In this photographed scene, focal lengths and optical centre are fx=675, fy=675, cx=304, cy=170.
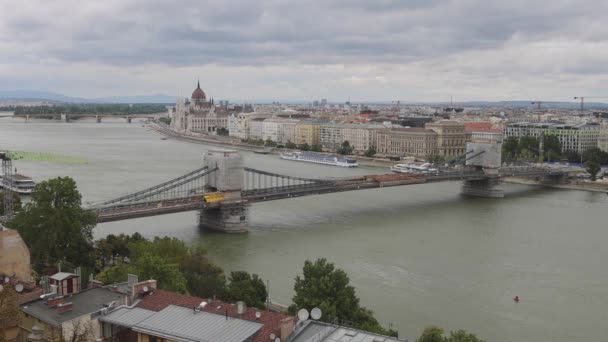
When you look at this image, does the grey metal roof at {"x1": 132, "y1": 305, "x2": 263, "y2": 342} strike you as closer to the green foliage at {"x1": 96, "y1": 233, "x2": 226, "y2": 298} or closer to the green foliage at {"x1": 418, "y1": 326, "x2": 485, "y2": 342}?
the green foliage at {"x1": 96, "y1": 233, "x2": 226, "y2": 298}

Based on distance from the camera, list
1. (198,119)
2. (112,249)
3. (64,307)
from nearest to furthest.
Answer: (64,307), (112,249), (198,119)

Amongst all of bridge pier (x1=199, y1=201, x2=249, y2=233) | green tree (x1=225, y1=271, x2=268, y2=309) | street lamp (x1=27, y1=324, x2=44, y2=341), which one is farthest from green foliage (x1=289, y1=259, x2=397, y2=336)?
bridge pier (x1=199, y1=201, x2=249, y2=233)

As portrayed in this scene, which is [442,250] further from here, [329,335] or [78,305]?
[78,305]

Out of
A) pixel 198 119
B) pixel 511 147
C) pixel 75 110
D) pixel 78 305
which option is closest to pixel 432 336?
pixel 78 305

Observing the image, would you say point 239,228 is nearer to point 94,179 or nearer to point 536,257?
point 536,257

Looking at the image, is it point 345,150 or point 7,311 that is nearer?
point 7,311
